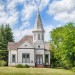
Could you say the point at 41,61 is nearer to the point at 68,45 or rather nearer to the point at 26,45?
the point at 26,45

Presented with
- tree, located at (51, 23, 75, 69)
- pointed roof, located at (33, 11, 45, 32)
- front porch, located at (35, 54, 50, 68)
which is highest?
pointed roof, located at (33, 11, 45, 32)

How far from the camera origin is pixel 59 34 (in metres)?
66.4

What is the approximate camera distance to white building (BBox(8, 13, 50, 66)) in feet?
236

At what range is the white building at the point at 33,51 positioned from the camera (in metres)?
72.0

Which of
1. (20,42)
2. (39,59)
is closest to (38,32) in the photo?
(20,42)

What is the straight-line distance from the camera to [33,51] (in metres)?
72.3

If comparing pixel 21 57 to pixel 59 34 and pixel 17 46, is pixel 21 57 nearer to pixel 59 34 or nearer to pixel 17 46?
pixel 17 46

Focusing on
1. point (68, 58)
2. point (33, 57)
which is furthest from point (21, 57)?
point (68, 58)

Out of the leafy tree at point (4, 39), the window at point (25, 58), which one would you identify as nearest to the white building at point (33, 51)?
the window at point (25, 58)

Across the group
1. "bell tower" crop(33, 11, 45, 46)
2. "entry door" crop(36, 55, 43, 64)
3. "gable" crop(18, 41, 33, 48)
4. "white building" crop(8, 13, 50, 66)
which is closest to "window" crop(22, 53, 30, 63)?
"white building" crop(8, 13, 50, 66)

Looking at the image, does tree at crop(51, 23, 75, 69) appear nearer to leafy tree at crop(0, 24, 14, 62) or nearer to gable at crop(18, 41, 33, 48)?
Result: gable at crop(18, 41, 33, 48)

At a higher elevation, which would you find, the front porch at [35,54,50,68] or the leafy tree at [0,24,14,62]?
the leafy tree at [0,24,14,62]

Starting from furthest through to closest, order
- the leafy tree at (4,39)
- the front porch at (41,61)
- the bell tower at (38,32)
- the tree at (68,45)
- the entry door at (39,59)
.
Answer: the leafy tree at (4,39), the bell tower at (38,32), the entry door at (39,59), the front porch at (41,61), the tree at (68,45)

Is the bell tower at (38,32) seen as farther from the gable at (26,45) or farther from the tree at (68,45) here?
the tree at (68,45)
